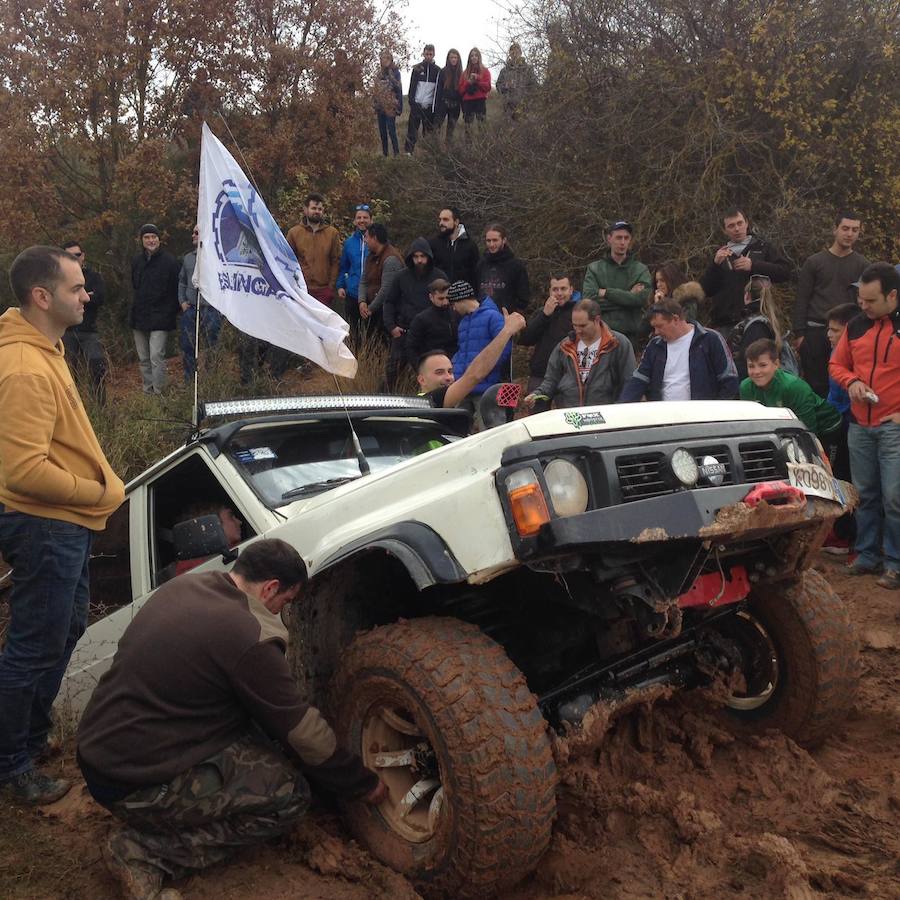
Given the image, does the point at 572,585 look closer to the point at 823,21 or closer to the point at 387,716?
the point at 387,716

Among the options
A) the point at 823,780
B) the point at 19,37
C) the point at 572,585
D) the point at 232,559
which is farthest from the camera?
the point at 19,37

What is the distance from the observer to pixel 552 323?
7.56m

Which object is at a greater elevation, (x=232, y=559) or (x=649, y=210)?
(x=649, y=210)

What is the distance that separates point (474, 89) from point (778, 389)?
32.0ft

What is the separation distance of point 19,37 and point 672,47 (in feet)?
27.0

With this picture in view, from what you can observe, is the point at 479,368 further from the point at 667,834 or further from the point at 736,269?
the point at 667,834

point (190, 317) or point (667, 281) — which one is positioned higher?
point (190, 317)

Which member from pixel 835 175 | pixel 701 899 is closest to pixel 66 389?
pixel 701 899

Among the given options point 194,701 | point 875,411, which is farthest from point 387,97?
point 194,701

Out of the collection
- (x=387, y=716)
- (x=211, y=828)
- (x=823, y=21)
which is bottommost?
(x=211, y=828)

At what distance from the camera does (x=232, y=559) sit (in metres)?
3.71

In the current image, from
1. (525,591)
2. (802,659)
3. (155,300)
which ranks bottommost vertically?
(802,659)

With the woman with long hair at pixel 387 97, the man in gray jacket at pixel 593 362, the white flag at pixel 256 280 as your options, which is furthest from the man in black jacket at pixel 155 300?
the woman with long hair at pixel 387 97

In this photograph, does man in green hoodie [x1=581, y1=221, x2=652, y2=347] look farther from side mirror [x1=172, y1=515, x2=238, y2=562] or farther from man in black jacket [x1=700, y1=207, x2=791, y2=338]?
side mirror [x1=172, y1=515, x2=238, y2=562]
